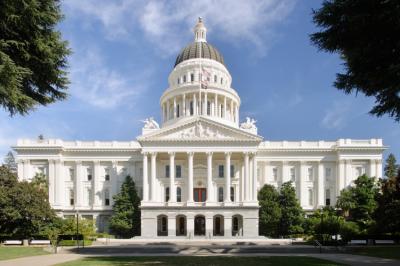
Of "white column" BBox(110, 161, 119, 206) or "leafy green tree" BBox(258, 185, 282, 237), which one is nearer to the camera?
"leafy green tree" BBox(258, 185, 282, 237)

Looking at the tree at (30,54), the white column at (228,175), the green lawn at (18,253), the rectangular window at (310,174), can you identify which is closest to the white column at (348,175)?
the rectangular window at (310,174)

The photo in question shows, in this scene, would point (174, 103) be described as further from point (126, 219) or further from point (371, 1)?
point (371, 1)

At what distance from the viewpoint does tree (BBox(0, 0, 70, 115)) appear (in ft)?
45.9

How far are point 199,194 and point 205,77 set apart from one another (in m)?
21.6

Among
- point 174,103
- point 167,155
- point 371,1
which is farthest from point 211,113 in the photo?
point 371,1

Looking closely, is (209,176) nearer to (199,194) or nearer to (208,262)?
(199,194)

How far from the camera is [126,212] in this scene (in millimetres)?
63562

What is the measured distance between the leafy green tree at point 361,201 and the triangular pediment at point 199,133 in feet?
50.8

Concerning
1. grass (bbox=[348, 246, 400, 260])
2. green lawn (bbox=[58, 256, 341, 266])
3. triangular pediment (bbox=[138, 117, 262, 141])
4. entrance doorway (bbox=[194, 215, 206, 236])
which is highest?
triangular pediment (bbox=[138, 117, 262, 141])

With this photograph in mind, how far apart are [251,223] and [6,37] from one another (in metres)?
51.0

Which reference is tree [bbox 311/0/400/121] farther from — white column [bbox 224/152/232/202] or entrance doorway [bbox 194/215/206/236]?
entrance doorway [bbox 194/215/206/236]

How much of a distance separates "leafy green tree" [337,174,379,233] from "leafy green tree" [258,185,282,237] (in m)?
9.55

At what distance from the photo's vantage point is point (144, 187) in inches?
2522

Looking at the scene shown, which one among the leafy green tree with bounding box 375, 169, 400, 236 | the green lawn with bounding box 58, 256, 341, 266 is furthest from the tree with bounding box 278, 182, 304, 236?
the green lawn with bounding box 58, 256, 341, 266
